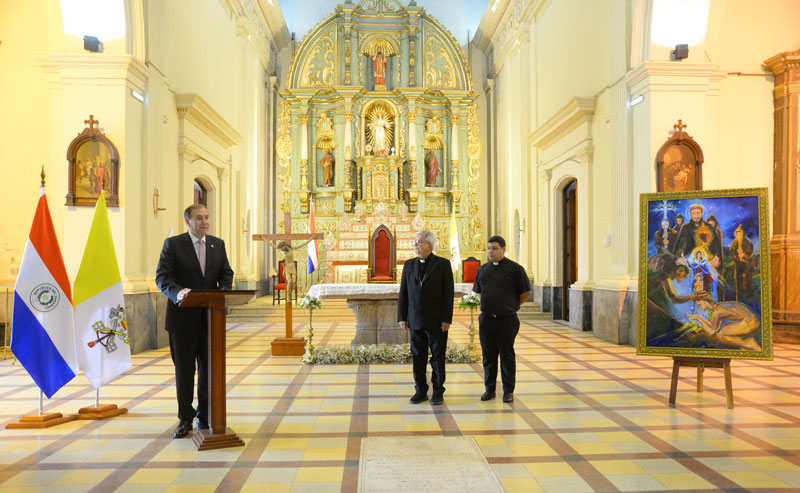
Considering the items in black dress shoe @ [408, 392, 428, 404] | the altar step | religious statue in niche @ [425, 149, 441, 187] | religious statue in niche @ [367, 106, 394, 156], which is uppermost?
religious statue in niche @ [367, 106, 394, 156]

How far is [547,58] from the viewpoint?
13117 mm

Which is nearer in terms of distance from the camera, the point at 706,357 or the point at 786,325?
the point at 706,357

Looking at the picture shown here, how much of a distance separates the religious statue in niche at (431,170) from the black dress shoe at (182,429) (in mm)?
14097

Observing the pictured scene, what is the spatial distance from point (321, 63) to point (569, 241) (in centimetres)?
962

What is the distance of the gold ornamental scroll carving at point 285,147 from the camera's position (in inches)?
694

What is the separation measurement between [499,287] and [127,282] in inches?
214

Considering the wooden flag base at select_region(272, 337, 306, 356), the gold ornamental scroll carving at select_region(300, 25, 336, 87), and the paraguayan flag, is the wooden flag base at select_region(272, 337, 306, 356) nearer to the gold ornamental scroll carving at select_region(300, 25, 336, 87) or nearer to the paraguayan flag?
the paraguayan flag

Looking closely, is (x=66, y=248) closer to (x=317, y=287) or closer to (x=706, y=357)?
(x=317, y=287)

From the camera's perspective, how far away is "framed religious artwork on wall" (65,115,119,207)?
812 centimetres

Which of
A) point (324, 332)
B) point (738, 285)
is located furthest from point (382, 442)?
point (324, 332)

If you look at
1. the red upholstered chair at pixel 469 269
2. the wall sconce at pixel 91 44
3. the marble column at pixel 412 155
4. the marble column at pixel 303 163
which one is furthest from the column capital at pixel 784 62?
the marble column at pixel 303 163

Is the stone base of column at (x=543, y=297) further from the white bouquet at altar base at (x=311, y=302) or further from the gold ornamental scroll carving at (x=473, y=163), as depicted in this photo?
the white bouquet at altar base at (x=311, y=302)

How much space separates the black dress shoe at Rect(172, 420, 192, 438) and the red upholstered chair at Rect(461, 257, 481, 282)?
1222 cm

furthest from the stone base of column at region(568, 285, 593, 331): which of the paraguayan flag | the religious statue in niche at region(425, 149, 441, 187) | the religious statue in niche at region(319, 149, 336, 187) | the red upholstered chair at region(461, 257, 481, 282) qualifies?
the religious statue in niche at region(319, 149, 336, 187)
